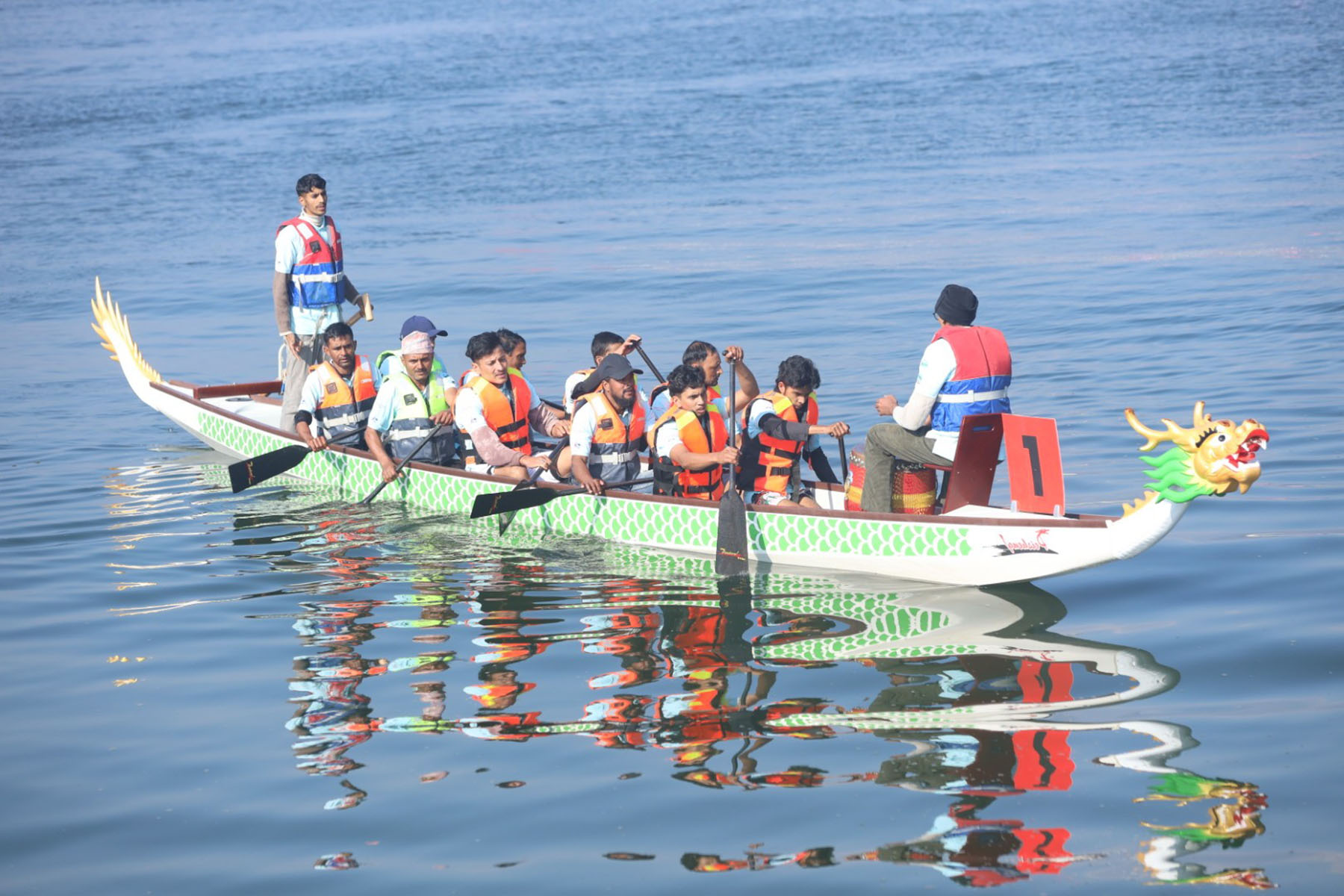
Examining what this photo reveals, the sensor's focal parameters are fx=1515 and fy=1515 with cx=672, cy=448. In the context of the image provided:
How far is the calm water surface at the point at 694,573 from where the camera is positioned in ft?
21.6

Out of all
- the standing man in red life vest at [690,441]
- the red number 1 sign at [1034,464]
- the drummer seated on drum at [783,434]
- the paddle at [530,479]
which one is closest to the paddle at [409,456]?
the paddle at [530,479]

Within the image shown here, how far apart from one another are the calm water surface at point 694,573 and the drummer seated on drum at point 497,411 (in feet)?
2.36

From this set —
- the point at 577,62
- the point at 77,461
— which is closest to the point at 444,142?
the point at 577,62

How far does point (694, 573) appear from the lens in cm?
1029

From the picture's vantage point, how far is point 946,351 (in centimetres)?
906

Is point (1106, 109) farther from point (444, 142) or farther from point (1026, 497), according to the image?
point (1026, 497)

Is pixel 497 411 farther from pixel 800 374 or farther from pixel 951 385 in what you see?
pixel 951 385

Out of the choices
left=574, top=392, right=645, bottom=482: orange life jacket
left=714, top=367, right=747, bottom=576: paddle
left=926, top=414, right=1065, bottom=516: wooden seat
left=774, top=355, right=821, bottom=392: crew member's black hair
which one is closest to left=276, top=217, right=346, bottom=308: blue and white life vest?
left=574, top=392, right=645, bottom=482: orange life jacket

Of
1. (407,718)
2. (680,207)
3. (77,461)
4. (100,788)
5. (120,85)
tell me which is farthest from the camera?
(120,85)

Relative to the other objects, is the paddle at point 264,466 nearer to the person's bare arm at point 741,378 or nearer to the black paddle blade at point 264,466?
the black paddle blade at point 264,466

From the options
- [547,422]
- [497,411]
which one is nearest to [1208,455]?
[497,411]

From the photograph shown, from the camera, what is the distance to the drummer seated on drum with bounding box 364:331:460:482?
11.8 m

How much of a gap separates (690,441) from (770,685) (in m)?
2.47

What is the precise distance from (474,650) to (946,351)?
332 centimetres
